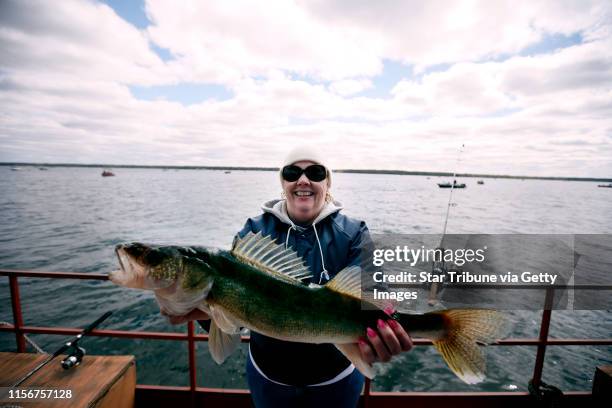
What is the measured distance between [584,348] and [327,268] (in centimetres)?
1251

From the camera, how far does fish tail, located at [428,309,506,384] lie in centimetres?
225

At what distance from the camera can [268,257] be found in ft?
7.97

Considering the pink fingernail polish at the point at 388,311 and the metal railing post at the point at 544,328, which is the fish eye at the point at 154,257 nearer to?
the pink fingernail polish at the point at 388,311

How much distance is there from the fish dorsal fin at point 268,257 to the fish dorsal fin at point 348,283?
0.78ft

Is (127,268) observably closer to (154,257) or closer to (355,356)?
(154,257)

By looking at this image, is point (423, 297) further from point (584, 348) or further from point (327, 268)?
point (327, 268)

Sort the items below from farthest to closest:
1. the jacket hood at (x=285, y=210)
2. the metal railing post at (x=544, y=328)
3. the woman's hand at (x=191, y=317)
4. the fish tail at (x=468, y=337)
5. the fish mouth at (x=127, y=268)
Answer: the metal railing post at (x=544, y=328)
the jacket hood at (x=285, y=210)
the woman's hand at (x=191, y=317)
the fish tail at (x=468, y=337)
the fish mouth at (x=127, y=268)

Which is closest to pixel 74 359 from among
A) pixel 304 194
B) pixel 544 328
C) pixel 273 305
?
pixel 273 305

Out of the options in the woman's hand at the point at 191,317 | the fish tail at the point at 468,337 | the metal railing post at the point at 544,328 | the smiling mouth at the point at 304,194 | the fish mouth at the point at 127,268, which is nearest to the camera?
the fish mouth at the point at 127,268

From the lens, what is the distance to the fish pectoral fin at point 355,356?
91.6 inches

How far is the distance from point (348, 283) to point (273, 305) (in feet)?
1.95

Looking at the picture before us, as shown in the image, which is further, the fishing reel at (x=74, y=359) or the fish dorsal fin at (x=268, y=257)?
the fishing reel at (x=74, y=359)

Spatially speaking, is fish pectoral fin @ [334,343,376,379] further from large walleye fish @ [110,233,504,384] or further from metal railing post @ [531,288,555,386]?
metal railing post @ [531,288,555,386]

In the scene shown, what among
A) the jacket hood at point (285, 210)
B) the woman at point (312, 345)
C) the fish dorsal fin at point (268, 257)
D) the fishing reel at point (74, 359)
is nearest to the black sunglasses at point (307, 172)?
the woman at point (312, 345)
